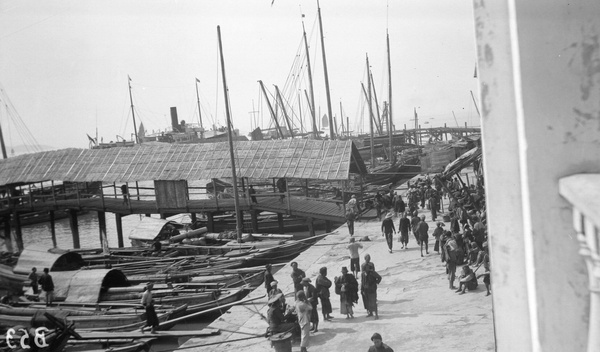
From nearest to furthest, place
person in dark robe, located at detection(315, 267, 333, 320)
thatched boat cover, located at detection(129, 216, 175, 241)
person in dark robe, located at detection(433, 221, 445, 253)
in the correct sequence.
Answer: person in dark robe, located at detection(315, 267, 333, 320) → person in dark robe, located at detection(433, 221, 445, 253) → thatched boat cover, located at detection(129, 216, 175, 241)

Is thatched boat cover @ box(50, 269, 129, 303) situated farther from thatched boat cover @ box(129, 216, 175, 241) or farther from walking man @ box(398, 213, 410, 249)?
walking man @ box(398, 213, 410, 249)

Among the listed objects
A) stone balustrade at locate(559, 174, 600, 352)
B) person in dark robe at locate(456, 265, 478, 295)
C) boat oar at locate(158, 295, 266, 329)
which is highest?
stone balustrade at locate(559, 174, 600, 352)

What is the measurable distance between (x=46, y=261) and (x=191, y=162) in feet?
21.9

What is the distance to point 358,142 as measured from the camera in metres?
46.8

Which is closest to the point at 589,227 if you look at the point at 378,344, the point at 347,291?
the point at 378,344

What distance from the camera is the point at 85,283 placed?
11812 mm

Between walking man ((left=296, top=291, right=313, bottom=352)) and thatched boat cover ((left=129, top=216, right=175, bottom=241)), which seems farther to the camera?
thatched boat cover ((left=129, top=216, right=175, bottom=241))

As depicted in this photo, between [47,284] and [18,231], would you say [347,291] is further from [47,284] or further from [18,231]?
[18,231]

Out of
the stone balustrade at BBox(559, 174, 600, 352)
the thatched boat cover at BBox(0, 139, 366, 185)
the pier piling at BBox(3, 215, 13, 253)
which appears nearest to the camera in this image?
the stone balustrade at BBox(559, 174, 600, 352)

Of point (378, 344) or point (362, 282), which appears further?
point (362, 282)

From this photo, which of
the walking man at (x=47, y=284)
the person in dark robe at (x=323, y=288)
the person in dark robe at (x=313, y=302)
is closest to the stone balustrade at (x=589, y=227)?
the person in dark robe at (x=313, y=302)

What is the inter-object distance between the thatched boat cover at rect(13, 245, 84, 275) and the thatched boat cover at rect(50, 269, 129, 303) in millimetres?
1295

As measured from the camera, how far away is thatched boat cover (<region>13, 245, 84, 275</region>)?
13.6m

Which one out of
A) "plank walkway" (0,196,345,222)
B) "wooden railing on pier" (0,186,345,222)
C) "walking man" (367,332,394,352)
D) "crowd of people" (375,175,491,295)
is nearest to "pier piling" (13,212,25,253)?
"wooden railing on pier" (0,186,345,222)
